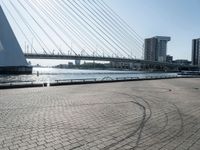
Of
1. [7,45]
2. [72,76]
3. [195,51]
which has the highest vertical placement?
[195,51]

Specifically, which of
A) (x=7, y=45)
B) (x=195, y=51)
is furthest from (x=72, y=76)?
(x=195, y=51)

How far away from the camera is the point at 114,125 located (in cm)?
629

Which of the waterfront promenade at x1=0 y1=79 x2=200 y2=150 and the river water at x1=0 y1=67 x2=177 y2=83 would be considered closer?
the waterfront promenade at x1=0 y1=79 x2=200 y2=150

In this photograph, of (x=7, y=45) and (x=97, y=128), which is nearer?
(x=97, y=128)

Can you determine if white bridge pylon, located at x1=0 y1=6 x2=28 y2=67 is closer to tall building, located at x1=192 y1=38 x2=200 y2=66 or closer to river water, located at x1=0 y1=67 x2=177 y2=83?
river water, located at x1=0 y1=67 x2=177 y2=83

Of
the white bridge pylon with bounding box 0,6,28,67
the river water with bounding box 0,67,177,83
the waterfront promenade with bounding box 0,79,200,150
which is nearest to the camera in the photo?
the waterfront promenade with bounding box 0,79,200,150

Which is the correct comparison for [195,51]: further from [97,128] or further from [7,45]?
[97,128]

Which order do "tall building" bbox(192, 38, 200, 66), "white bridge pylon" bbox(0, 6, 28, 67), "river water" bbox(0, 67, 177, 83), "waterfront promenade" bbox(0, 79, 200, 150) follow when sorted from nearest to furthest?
"waterfront promenade" bbox(0, 79, 200, 150) → "river water" bbox(0, 67, 177, 83) → "white bridge pylon" bbox(0, 6, 28, 67) → "tall building" bbox(192, 38, 200, 66)

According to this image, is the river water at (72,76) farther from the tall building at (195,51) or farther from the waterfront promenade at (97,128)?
the tall building at (195,51)

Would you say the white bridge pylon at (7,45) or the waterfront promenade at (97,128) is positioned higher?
the white bridge pylon at (7,45)

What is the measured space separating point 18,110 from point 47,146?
153 inches

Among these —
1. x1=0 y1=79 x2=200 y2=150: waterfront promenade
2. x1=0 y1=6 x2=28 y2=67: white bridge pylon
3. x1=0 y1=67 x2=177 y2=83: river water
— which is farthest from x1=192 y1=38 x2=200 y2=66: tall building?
x1=0 y1=79 x2=200 y2=150: waterfront promenade

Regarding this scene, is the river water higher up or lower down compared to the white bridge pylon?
lower down

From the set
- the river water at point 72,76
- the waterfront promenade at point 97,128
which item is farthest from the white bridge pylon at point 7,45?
the waterfront promenade at point 97,128
